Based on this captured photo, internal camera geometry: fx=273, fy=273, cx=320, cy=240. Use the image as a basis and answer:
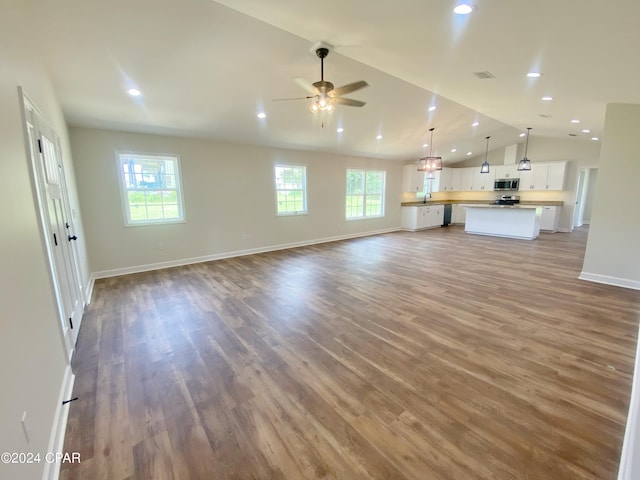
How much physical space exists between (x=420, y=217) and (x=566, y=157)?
4.93 m

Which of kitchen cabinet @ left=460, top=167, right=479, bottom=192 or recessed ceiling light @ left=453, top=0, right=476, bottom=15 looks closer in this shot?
recessed ceiling light @ left=453, top=0, right=476, bottom=15

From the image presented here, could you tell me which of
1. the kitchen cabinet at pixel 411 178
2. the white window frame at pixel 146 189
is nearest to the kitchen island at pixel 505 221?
the kitchen cabinet at pixel 411 178

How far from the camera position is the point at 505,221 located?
8.61 meters

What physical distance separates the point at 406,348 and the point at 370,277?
7.25 ft

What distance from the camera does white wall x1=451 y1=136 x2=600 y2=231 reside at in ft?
28.4

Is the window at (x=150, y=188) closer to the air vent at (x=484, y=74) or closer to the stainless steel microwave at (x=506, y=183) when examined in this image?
the air vent at (x=484, y=74)

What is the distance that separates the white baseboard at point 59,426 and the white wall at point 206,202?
11.4 ft

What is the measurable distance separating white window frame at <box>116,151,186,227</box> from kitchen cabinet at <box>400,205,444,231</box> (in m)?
7.71

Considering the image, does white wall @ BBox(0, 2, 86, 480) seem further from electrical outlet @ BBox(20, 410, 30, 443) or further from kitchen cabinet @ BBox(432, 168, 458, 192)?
kitchen cabinet @ BBox(432, 168, 458, 192)

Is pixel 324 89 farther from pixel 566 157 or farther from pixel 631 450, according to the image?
pixel 566 157

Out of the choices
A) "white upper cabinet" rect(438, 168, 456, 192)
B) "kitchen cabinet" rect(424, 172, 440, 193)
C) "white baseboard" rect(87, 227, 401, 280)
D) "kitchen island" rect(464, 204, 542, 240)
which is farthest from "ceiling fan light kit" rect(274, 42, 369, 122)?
"white upper cabinet" rect(438, 168, 456, 192)

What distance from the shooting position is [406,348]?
8.80 ft

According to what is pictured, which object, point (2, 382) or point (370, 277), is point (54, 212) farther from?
point (370, 277)

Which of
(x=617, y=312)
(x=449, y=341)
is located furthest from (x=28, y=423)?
(x=617, y=312)
